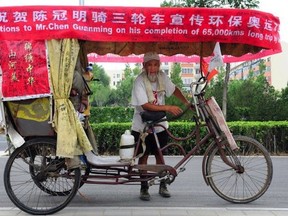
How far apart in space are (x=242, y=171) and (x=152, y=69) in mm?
1677

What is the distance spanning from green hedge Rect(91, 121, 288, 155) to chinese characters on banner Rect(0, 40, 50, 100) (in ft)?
23.7

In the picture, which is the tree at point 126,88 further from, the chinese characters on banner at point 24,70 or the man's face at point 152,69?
the chinese characters on banner at point 24,70

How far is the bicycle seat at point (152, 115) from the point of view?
575cm

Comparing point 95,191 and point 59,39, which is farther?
point 95,191

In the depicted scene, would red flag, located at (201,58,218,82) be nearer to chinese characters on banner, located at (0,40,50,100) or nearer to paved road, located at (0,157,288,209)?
paved road, located at (0,157,288,209)

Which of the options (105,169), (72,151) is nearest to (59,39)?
(72,151)

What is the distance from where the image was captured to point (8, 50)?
5.18 metres

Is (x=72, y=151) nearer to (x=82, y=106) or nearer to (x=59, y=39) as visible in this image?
(x=82, y=106)

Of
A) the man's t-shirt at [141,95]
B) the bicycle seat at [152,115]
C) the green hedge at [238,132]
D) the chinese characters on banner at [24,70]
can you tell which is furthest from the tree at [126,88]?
the chinese characters on banner at [24,70]

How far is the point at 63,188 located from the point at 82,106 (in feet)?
3.50

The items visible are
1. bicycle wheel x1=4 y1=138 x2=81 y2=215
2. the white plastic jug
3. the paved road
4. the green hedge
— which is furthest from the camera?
the green hedge

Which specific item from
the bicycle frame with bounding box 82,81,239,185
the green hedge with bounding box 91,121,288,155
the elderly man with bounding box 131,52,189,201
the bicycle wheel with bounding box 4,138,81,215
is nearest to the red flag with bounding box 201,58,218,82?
the bicycle frame with bounding box 82,81,239,185

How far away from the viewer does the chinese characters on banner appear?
518 centimetres

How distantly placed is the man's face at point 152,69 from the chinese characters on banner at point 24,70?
4.57 feet
